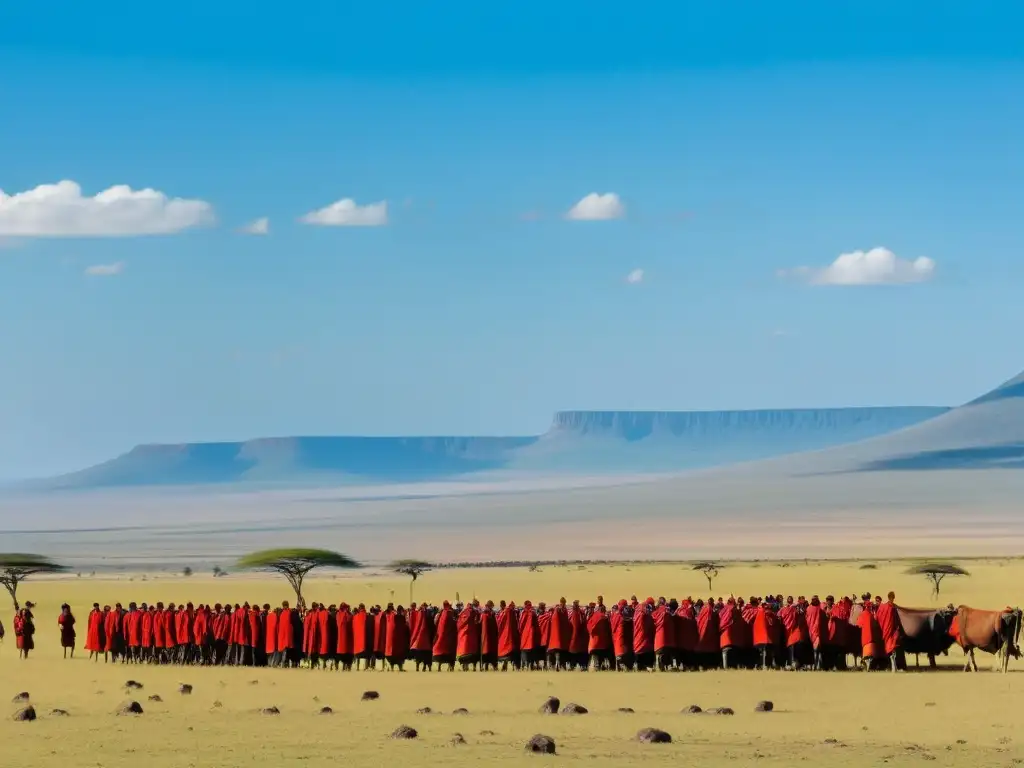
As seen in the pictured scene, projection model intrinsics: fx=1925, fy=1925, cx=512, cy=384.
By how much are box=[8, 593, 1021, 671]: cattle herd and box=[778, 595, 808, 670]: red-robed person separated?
2cm

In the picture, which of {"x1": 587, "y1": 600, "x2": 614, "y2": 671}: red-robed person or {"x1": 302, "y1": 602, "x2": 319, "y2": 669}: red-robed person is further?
{"x1": 302, "y1": 602, "x2": 319, "y2": 669}: red-robed person

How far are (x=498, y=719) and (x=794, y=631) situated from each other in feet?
28.1

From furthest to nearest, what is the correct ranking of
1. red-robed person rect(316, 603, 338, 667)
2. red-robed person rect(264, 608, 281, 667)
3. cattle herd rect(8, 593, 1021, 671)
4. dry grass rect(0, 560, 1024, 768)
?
red-robed person rect(264, 608, 281, 667) < red-robed person rect(316, 603, 338, 667) < cattle herd rect(8, 593, 1021, 671) < dry grass rect(0, 560, 1024, 768)

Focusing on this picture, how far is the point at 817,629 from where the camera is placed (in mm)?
31797

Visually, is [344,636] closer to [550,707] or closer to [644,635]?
[644,635]

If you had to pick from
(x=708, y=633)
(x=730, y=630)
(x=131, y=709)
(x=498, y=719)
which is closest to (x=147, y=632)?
(x=131, y=709)

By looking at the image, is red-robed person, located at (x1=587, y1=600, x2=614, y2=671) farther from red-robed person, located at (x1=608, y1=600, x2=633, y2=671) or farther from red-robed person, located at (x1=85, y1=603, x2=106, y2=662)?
red-robed person, located at (x1=85, y1=603, x2=106, y2=662)

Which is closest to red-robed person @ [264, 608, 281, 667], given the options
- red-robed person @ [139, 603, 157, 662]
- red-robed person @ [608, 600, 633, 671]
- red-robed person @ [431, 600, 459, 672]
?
red-robed person @ [139, 603, 157, 662]

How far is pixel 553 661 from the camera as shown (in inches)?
1292

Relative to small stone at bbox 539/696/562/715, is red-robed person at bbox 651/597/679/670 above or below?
above

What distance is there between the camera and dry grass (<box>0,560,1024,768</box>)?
20922 millimetres

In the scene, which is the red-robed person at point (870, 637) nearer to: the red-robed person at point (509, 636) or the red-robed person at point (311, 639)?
the red-robed person at point (509, 636)

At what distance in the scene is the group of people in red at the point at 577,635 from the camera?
105 feet

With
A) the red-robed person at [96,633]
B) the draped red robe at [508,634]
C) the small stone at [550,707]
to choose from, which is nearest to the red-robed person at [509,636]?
the draped red robe at [508,634]
